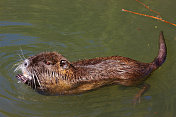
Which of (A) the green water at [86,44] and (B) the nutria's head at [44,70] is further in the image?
(A) the green water at [86,44]

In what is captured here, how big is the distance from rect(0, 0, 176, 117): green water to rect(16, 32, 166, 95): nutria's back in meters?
0.20

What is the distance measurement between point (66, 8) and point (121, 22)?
1.48 meters

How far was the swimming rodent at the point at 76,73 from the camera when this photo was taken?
4367 mm

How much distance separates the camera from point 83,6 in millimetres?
7441

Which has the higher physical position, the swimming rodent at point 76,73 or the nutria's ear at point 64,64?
the nutria's ear at point 64,64

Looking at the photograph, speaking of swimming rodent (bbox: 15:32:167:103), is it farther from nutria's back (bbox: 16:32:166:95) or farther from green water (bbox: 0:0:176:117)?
green water (bbox: 0:0:176:117)

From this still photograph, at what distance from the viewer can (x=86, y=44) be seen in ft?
19.7

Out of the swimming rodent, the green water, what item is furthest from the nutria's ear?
the green water

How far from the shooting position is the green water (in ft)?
14.6

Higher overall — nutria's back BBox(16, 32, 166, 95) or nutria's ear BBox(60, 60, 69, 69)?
→ nutria's ear BBox(60, 60, 69, 69)

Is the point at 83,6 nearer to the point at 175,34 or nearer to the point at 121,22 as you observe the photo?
the point at 121,22

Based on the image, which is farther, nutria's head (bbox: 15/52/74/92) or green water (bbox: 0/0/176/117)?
green water (bbox: 0/0/176/117)

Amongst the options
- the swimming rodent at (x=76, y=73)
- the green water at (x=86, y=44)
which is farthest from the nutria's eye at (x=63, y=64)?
the green water at (x=86, y=44)

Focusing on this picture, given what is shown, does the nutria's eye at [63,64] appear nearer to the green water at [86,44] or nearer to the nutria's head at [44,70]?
the nutria's head at [44,70]
